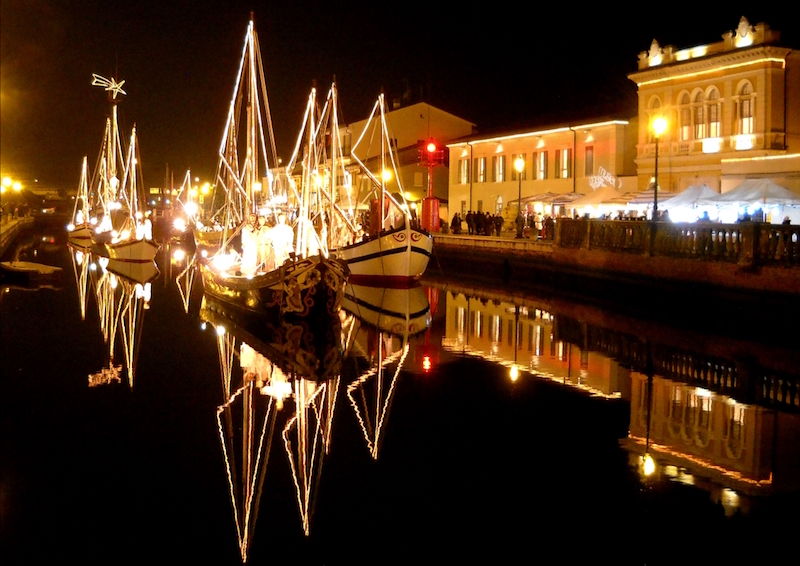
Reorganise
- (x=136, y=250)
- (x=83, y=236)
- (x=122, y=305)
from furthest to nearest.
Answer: (x=83, y=236) < (x=136, y=250) < (x=122, y=305)

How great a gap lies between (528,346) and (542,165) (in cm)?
3620

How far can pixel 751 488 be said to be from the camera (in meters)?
11.6

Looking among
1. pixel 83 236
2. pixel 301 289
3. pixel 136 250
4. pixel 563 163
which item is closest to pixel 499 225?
pixel 563 163

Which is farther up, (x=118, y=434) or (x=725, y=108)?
(x=725, y=108)

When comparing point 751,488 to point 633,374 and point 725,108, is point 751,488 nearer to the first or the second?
point 633,374

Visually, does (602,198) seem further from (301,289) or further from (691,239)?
(301,289)

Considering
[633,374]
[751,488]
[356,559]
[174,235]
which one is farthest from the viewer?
[174,235]

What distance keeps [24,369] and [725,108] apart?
34.9m

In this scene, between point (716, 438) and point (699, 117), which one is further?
point (699, 117)

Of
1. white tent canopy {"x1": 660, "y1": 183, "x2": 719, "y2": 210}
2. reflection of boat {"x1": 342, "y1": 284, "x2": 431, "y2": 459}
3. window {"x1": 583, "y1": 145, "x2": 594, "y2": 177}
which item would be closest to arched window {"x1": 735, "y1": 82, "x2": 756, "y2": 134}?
white tent canopy {"x1": 660, "y1": 183, "x2": 719, "y2": 210}

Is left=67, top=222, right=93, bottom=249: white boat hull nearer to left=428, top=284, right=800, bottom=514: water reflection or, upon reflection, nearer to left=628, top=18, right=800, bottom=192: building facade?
left=628, top=18, right=800, bottom=192: building facade

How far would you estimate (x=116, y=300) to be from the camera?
34.2m

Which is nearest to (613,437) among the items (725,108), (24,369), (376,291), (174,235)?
(24,369)

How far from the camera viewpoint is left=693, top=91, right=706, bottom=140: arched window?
45312 millimetres
